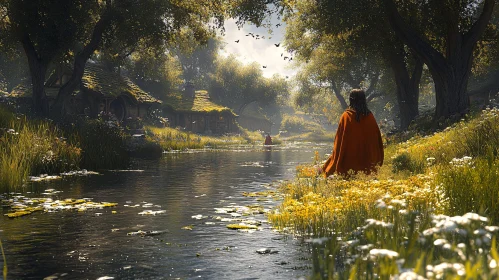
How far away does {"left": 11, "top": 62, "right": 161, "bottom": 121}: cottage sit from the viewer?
42781mm

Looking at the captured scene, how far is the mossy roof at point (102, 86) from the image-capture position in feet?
141

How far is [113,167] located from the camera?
20578 mm

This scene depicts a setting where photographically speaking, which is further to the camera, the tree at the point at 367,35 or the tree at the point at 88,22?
the tree at the point at 88,22

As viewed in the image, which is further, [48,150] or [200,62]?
[200,62]

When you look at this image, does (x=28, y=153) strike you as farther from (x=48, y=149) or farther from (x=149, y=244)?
(x=149, y=244)

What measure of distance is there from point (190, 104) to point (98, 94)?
22.6 metres

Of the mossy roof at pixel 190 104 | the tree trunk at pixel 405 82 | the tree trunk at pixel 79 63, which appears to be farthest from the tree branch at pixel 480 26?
the mossy roof at pixel 190 104

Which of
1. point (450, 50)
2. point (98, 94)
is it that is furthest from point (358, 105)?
point (98, 94)

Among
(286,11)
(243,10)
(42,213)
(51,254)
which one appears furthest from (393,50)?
(51,254)

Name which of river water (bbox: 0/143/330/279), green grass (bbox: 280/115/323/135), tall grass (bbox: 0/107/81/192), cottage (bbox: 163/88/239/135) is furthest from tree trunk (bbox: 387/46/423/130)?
green grass (bbox: 280/115/323/135)

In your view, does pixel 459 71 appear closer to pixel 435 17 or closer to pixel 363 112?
pixel 435 17

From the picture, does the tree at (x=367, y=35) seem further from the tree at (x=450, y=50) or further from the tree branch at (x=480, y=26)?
the tree branch at (x=480, y=26)

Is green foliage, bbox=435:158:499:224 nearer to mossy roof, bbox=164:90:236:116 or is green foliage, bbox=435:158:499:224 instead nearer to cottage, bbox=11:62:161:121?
cottage, bbox=11:62:161:121

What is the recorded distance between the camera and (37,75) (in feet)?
87.5
